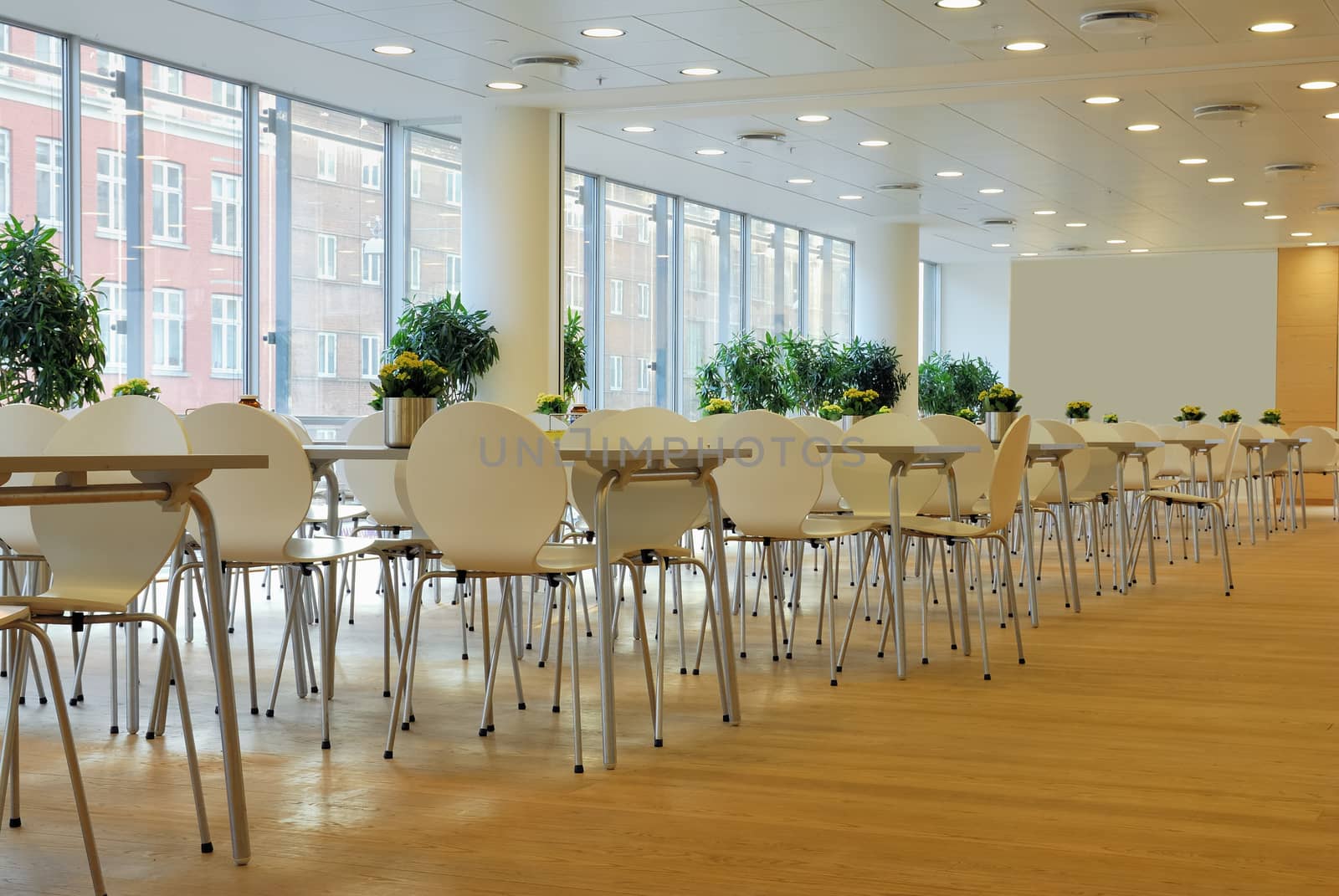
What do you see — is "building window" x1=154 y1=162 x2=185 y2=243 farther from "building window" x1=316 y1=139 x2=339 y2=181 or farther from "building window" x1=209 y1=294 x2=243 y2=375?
"building window" x1=316 y1=139 x2=339 y2=181

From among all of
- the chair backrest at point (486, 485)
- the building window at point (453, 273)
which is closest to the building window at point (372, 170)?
the building window at point (453, 273)

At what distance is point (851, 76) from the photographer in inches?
322

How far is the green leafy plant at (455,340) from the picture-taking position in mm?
8922

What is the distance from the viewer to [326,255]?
377 inches

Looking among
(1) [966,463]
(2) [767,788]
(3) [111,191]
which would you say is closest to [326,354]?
(3) [111,191]

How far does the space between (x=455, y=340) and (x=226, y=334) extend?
146cm

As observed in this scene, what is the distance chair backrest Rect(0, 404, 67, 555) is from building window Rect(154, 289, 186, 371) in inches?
178

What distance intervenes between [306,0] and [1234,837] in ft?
19.0

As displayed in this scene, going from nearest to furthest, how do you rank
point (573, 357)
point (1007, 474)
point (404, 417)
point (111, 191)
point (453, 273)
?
1. point (404, 417)
2. point (1007, 474)
3. point (111, 191)
4. point (453, 273)
5. point (573, 357)

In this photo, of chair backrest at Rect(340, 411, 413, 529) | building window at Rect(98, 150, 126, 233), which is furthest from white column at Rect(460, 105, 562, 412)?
chair backrest at Rect(340, 411, 413, 529)

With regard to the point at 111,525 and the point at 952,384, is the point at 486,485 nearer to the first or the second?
the point at 111,525

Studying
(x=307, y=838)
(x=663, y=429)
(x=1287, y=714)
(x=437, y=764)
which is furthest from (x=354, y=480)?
(x=1287, y=714)

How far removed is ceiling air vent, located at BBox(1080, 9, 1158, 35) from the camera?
21.8 feet

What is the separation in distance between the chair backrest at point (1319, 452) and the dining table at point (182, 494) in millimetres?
10526
